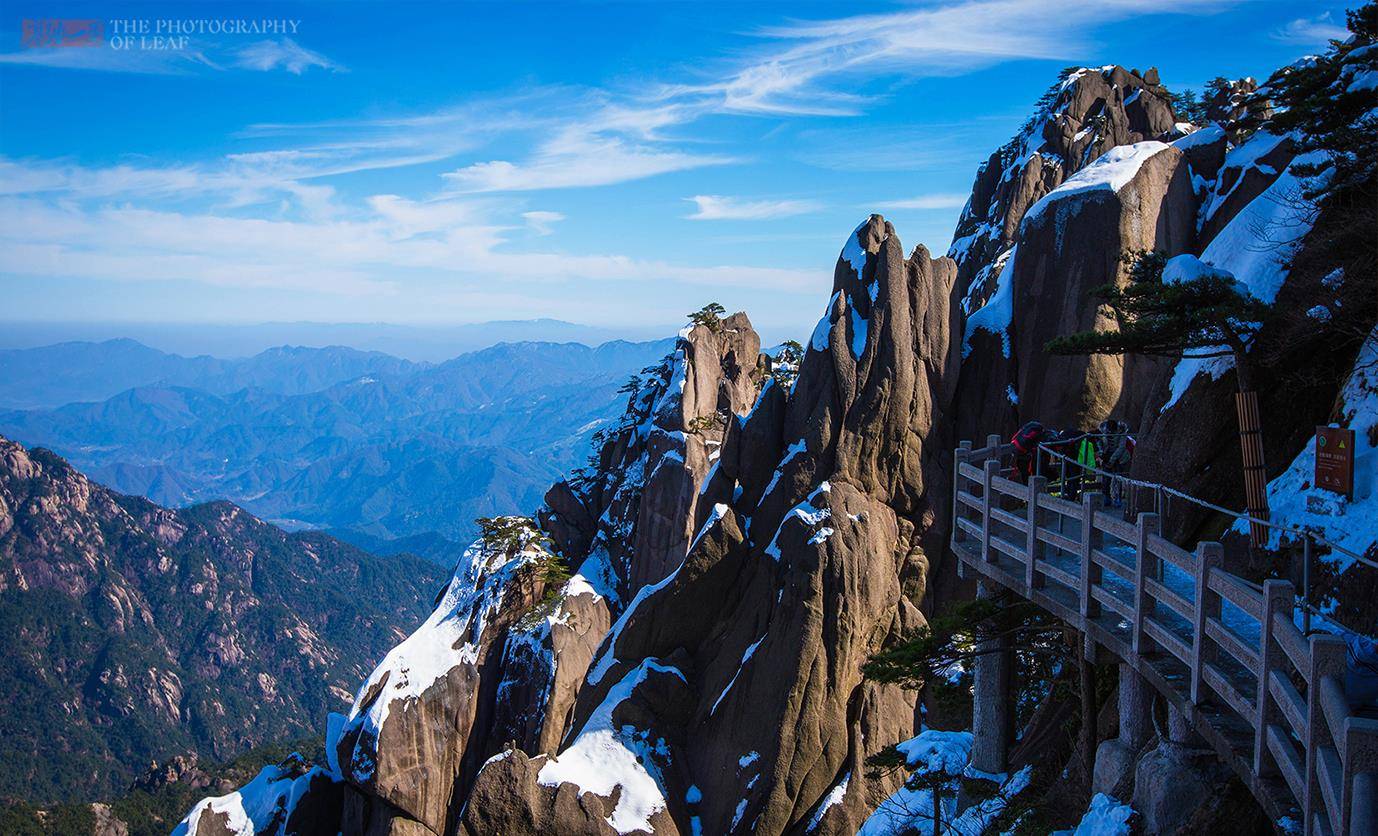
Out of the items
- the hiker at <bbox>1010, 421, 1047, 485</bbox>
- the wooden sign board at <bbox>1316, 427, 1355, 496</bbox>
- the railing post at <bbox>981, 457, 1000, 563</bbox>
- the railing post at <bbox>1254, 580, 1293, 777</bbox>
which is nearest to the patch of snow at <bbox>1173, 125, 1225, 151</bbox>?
the hiker at <bbox>1010, 421, 1047, 485</bbox>

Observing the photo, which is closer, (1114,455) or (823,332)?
(1114,455)

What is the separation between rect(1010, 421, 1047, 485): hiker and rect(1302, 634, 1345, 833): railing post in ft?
32.4

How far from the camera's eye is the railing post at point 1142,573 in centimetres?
988

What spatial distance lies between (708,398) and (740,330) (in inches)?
359

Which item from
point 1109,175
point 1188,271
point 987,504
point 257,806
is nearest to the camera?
point 1188,271

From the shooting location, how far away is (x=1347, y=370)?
40.3 feet

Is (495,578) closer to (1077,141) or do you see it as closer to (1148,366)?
(1148,366)

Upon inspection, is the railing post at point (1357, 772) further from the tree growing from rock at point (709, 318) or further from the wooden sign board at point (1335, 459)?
the tree growing from rock at point (709, 318)

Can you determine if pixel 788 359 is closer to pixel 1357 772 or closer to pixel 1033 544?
pixel 1033 544

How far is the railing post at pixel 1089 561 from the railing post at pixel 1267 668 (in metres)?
3.11

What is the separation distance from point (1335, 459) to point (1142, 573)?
2695 mm

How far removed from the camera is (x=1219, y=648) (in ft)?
30.6

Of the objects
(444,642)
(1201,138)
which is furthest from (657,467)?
(1201,138)

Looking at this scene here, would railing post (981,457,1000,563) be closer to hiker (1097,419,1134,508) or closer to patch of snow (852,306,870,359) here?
hiker (1097,419,1134,508)
